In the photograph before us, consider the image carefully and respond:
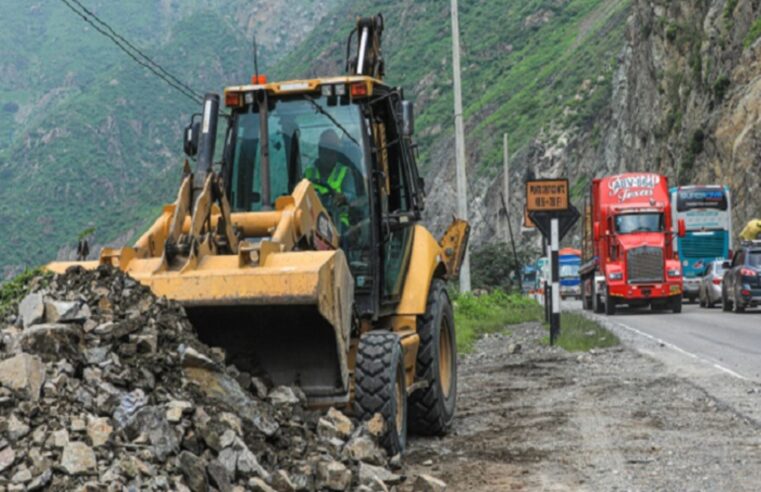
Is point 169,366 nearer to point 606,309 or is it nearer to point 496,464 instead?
point 496,464

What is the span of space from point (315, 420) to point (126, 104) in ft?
450

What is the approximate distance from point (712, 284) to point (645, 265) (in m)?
3.89

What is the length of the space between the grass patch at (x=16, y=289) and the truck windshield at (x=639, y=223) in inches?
980

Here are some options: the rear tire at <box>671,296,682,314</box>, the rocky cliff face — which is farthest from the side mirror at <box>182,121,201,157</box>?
the rocky cliff face

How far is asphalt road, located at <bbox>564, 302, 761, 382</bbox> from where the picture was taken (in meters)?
16.3

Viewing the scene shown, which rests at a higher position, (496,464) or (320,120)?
(320,120)

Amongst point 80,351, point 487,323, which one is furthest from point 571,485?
point 487,323

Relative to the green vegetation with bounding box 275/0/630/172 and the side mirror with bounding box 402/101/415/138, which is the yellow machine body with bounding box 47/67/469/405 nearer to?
the side mirror with bounding box 402/101/415/138

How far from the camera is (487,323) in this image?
26750mm

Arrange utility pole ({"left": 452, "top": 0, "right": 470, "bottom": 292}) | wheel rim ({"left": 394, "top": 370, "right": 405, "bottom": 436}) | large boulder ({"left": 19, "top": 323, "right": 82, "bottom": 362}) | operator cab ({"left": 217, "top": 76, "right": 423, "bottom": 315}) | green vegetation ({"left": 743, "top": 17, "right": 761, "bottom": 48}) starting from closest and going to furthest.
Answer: large boulder ({"left": 19, "top": 323, "right": 82, "bottom": 362}) < wheel rim ({"left": 394, "top": 370, "right": 405, "bottom": 436}) < operator cab ({"left": 217, "top": 76, "right": 423, "bottom": 315}) < utility pole ({"left": 452, "top": 0, "right": 470, "bottom": 292}) < green vegetation ({"left": 743, "top": 17, "right": 761, "bottom": 48})

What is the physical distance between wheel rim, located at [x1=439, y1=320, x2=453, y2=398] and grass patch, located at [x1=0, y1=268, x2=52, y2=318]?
3.80 meters

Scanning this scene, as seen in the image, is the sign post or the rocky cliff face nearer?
the sign post

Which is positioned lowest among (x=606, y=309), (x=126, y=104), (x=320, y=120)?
(x=606, y=309)

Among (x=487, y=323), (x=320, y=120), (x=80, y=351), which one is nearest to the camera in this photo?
(x=80, y=351)
